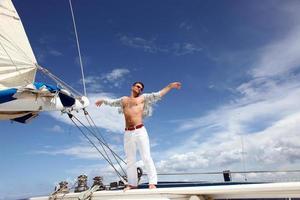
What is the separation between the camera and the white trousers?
26.7 ft

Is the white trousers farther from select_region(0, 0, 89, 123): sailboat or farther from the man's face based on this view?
select_region(0, 0, 89, 123): sailboat

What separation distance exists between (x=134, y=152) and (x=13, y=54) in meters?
5.09

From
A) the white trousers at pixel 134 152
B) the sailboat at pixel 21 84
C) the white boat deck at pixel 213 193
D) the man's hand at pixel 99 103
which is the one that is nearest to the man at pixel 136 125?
the white trousers at pixel 134 152

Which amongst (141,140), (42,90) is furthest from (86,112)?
(141,140)

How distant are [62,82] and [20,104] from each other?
1.46 metres

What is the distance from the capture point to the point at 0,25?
11203mm

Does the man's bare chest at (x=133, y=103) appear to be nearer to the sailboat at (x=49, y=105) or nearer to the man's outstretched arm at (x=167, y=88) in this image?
the man's outstretched arm at (x=167, y=88)

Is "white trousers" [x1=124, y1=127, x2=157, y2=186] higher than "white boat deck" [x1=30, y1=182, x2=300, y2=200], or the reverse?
"white trousers" [x1=124, y1=127, x2=157, y2=186]

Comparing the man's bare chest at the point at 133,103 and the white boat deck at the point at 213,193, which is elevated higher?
the man's bare chest at the point at 133,103

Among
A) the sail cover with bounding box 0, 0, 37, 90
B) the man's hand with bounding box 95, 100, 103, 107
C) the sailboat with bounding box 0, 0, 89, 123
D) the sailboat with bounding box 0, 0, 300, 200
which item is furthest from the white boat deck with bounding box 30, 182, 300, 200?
the sail cover with bounding box 0, 0, 37, 90

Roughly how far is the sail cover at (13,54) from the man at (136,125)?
352 centimetres

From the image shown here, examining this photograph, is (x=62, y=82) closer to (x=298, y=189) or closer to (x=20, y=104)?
(x=20, y=104)

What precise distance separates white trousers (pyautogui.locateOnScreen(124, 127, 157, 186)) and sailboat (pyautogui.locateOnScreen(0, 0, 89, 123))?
2669 millimetres

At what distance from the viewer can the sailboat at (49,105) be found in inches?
250
